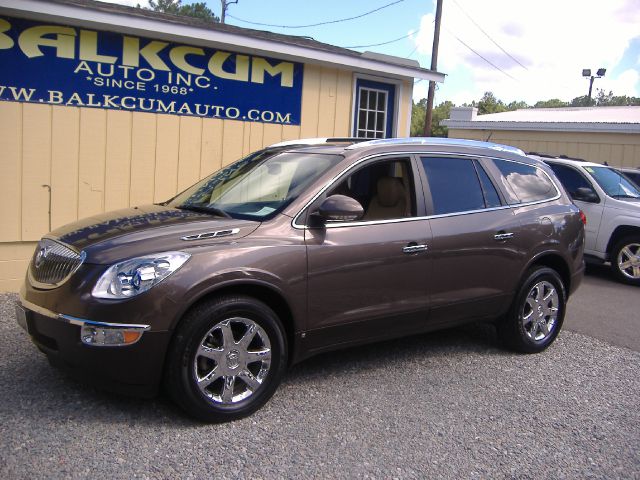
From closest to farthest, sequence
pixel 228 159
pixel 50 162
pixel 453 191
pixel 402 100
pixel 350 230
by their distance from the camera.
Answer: pixel 350 230
pixel 453 191
pixel 50 162
pixel 228 159
pixel 402 100

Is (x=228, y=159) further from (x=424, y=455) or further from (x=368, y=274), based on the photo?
(x=424, y=455)

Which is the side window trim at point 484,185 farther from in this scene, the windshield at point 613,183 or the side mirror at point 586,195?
the windshield at point 613,183

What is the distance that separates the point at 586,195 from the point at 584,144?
8.68 metres

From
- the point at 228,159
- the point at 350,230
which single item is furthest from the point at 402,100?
the point at 350,230

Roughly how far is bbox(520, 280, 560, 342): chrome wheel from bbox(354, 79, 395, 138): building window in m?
4.51

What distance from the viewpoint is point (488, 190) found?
5238 mm

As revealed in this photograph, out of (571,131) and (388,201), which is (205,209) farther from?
(571,131)

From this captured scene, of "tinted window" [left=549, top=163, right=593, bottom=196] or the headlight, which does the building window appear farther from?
the headlight

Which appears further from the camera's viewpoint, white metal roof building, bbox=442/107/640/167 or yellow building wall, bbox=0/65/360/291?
white metal roof building, bbox=442/107/640/167

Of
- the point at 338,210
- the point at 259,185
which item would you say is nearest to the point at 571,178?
the point at 259,185

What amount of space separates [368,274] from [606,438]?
73.4 inches

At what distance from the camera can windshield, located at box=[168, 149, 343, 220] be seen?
14.2 feet

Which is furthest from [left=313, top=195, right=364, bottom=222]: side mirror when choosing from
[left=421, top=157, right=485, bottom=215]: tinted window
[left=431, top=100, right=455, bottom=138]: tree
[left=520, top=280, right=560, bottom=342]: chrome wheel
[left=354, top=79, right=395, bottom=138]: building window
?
[left=431, top=100, right=455, bottom=138]: tree

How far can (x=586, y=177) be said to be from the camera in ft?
32.8
